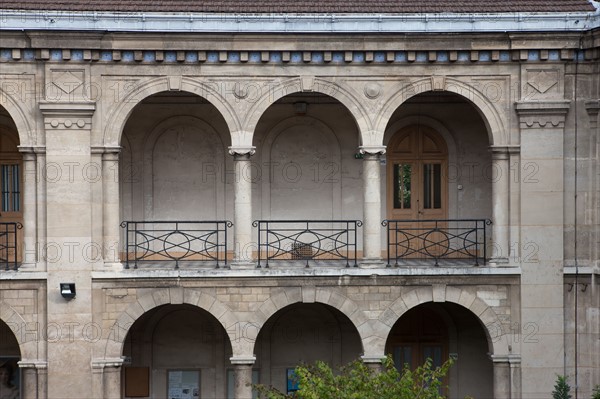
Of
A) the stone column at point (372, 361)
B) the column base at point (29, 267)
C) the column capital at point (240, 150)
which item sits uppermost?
the column capital at point (240, 150)

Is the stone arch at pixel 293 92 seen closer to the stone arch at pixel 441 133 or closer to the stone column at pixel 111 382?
the stone arch at pixel 441 133

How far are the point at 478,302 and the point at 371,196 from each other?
3133 mm

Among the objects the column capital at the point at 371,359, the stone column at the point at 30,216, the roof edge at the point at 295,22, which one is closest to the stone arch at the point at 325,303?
the column capital at the point at 371,359

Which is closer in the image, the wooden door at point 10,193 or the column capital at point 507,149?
the column capital at point 507,149

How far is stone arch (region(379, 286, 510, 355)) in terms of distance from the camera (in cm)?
2364

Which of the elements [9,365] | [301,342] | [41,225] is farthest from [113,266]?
[301,342]

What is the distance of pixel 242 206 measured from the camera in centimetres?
2359

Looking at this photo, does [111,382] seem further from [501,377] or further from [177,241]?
[501,377]

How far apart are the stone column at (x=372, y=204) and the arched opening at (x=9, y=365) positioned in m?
8.47

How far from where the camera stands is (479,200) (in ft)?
86.5

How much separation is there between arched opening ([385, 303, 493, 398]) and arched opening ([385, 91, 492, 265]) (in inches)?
57.7

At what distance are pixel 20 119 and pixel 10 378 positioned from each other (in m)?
6.66

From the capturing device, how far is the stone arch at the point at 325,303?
77.2 ft

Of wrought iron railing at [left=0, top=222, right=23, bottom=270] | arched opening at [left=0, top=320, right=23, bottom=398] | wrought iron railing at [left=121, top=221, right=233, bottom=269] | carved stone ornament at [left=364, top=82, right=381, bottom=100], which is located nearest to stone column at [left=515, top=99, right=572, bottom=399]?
carved stone ornament at [left=364, top=82, right=381, bottom=100]
